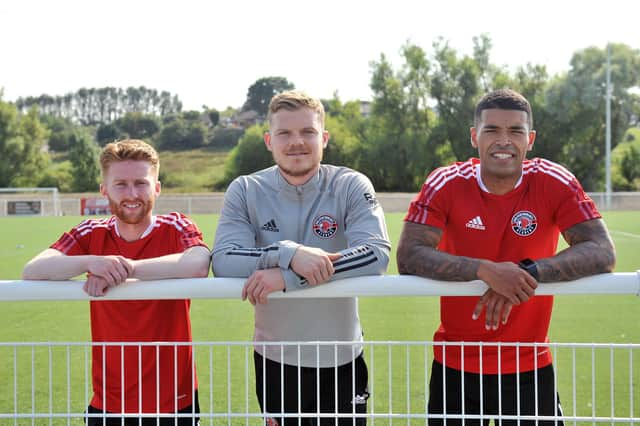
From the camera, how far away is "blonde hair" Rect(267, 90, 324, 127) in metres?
2.74

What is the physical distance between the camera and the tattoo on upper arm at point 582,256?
2294 mm

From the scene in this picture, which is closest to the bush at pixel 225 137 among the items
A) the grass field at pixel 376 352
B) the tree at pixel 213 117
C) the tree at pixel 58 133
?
the tree at pixel 213 117

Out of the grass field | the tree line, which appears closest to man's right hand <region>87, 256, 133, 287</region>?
the grass field

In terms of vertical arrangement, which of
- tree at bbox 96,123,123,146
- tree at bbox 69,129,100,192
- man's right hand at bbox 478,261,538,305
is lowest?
man's right hand at bbox 478,261,538,305

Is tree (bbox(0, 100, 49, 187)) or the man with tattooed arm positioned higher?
tree (bbox(0, 100, 49, 187))

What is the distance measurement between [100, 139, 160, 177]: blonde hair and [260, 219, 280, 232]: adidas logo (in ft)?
1.52

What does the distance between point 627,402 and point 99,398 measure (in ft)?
11.4

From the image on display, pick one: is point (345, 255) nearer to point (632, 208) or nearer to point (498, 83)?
point (632, 208)

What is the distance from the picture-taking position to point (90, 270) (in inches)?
93.0

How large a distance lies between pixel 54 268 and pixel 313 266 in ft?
3.15

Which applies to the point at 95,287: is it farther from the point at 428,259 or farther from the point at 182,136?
the point at 182,136

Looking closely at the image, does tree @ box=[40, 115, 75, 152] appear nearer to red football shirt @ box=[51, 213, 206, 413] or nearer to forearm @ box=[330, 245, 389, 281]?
red football shirt @ box=[51, 213, 206, 413]

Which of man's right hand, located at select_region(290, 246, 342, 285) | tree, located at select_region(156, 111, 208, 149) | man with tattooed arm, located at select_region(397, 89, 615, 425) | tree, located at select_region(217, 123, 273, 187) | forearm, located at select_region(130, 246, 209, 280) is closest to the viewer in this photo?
man's right hand, located at select_region(290, 246, 342, 285)

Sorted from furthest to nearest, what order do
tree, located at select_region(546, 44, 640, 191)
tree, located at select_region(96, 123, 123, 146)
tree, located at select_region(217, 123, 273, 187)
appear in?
1. tree, located at select_region(96, 123, 123, 146)
2. tree, located at select_region(217, 123, 273, 187)
3. tree, located at select_region(546, 44, 640, 191)
